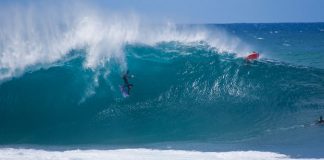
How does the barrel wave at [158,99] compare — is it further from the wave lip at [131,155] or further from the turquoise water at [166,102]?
the wave lip at [131,155]

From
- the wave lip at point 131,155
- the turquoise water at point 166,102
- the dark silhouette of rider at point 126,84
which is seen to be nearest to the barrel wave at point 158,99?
the turquoise water at point 166,102

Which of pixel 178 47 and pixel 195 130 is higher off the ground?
pixel 178 47

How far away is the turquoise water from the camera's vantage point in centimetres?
1218

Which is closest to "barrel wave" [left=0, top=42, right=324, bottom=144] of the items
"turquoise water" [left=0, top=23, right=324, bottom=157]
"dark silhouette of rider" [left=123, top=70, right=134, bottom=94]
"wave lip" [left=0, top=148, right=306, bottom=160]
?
"turquoise water" [left=0, top=23, right=324, bottom=157]

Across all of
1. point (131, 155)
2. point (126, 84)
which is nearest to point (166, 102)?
point (126, 84)

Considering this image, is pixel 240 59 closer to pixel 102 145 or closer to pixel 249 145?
pixel 249 145

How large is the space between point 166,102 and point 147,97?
0.68m

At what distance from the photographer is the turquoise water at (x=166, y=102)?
12180 mm

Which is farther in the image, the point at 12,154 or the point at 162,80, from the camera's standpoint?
the point at 162,80

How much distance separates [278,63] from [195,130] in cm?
706

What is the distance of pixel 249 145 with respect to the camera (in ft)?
36.8

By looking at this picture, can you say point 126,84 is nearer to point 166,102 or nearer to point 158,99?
point 158,99

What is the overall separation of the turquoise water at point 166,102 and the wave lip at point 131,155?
0.87 meters

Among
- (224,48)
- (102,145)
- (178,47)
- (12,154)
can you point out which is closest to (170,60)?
(178,47)
